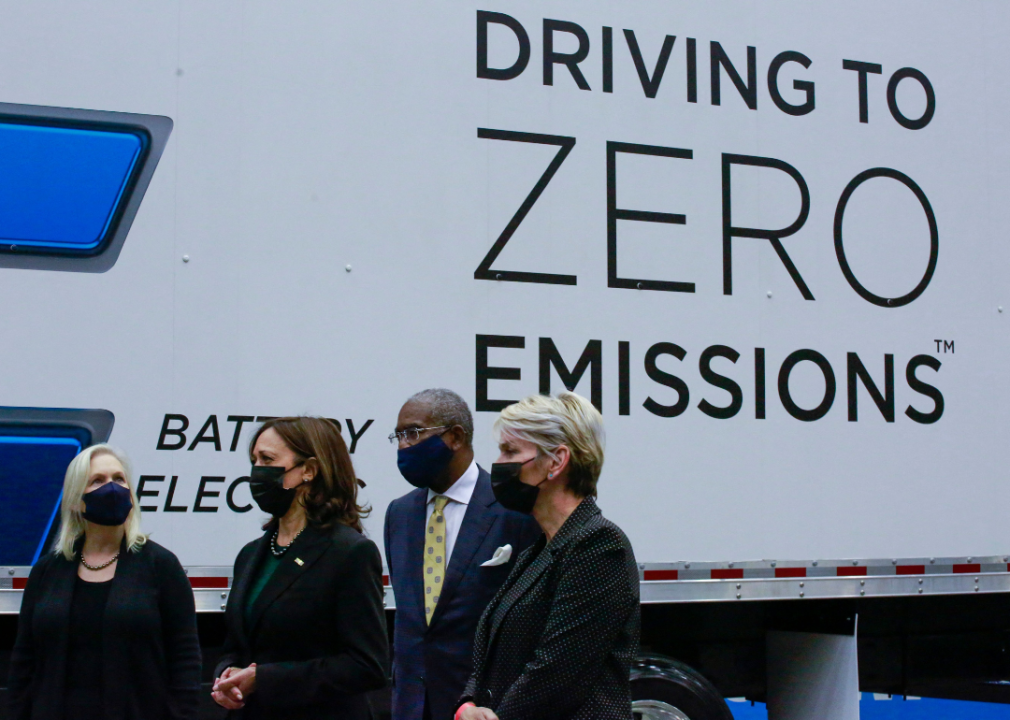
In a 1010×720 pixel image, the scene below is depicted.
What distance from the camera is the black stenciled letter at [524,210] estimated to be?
4.56m

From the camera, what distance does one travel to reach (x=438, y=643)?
132 inches

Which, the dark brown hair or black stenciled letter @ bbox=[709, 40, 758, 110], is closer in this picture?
the dark brown hair

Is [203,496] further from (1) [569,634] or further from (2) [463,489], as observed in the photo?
(1) [569,634]

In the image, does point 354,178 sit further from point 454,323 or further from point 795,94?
point 795,94

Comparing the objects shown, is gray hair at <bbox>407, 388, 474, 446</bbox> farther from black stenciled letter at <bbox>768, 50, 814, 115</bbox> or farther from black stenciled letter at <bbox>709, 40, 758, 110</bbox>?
black stenciled letter at <bbox>768, 50, 814, 115</bbox>

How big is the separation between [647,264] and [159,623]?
238 centimetres

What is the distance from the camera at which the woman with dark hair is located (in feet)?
9.45

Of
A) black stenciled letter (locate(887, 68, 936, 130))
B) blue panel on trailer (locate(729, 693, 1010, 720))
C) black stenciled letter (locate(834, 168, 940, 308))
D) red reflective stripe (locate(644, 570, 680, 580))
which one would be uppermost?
black stenciled letter (locate(887, 68, 936, 130))

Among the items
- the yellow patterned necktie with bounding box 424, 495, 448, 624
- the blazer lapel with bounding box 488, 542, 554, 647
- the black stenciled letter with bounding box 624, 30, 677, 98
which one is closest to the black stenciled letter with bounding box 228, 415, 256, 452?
the yellow patterned necktie with bounding box 424, 495, 448, 624

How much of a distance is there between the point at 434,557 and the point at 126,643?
34.7 inches

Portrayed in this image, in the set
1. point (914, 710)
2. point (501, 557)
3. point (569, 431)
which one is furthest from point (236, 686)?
point (914, 710)

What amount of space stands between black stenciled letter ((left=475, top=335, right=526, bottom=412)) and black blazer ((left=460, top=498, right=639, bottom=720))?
1.81m

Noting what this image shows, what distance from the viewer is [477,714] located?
8.32 feet

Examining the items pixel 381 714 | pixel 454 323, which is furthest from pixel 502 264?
pixel 381 714
